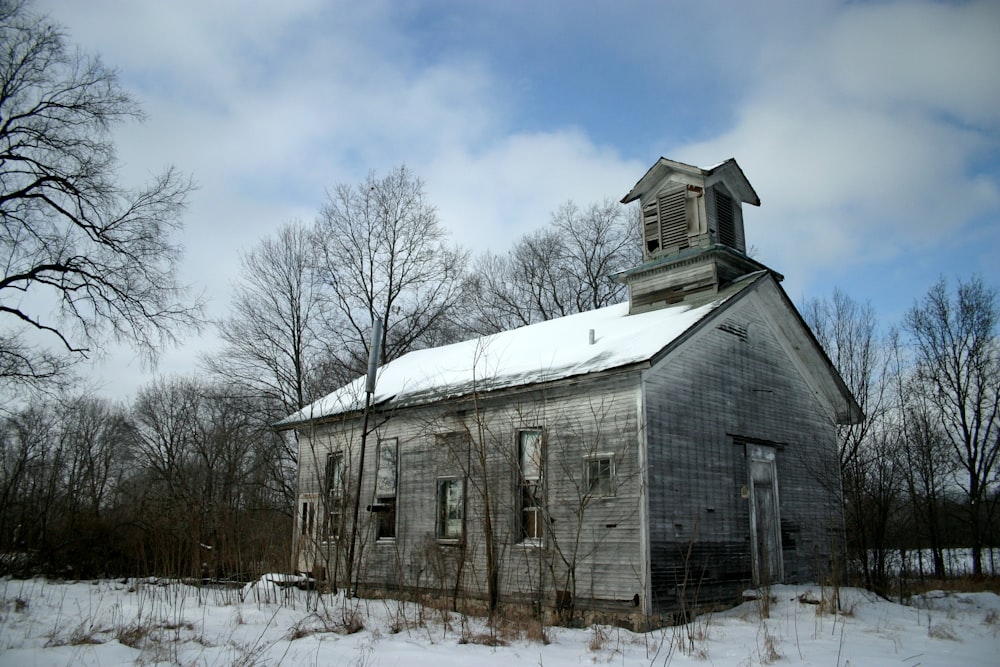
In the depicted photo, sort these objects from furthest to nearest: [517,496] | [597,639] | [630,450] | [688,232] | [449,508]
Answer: [688,232], [449,508], [517,496], [630,450], [597,639]

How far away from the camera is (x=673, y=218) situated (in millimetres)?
15469

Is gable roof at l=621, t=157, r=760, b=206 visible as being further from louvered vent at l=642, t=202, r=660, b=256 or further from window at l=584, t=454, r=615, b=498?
window at l=584, t=454, r=615, b=498

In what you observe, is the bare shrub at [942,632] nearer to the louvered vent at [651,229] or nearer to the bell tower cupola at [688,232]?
the bell tower cupola at [688,232]

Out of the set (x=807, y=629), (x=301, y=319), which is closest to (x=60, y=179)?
(x=301, y=319)

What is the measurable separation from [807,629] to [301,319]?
2479 centimetres

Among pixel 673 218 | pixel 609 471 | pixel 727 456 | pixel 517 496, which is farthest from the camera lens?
pixel 673 218

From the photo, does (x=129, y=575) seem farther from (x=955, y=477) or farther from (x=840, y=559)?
(x=955, y=477)

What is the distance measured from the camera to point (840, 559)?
15.2m

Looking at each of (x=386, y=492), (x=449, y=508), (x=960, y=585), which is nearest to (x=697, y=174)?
(x=449, y=508)

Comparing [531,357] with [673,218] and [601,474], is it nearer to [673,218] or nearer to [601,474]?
[601,474]

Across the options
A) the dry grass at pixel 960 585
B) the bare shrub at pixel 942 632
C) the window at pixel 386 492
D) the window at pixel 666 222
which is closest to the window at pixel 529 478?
the window at pixel 386 492

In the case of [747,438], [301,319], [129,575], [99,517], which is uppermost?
[301,319]

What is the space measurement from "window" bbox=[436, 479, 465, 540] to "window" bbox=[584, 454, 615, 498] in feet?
10.9

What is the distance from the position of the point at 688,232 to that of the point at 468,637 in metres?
9.71
